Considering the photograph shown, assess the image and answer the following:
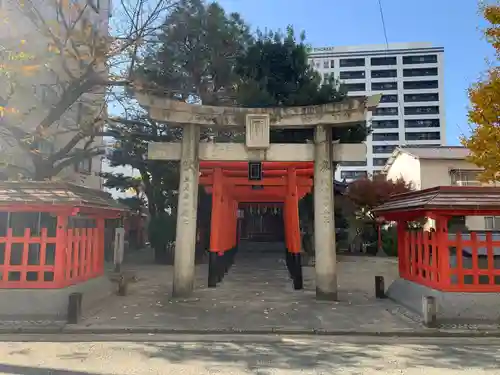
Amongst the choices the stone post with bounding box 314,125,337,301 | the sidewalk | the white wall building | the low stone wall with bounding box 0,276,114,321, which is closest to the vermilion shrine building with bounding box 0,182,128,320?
the low stone wall with bounding box 0,276,114,321

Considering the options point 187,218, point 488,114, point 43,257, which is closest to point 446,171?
point 488,114

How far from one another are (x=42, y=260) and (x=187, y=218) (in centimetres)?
383

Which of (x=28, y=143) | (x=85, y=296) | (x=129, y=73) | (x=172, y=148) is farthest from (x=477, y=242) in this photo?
(x=28, y=143)

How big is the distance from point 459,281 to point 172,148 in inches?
319

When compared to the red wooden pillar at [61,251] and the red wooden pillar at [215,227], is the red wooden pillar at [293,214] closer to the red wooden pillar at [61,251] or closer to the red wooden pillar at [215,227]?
the red wooden pillar at [215,227]

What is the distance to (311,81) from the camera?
20219 millimetres

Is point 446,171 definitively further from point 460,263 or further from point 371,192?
point 460,263

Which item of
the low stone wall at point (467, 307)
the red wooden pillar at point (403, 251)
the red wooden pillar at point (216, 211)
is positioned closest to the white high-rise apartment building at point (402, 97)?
the red wooden pillar at point (216, 211)

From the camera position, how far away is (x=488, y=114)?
526 inches

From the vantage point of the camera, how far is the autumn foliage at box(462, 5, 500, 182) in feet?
41.7

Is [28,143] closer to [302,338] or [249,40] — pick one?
[302,338]

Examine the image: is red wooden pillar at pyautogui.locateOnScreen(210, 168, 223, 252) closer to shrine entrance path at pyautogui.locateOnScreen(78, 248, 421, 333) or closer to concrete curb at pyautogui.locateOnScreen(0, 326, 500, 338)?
shrine entrance path at pyautogui.locateOnScreen(78, 248, 421, 333)

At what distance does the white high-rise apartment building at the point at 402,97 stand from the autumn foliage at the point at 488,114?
166 feet

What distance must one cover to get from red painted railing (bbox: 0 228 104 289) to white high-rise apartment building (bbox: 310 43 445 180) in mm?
56663
